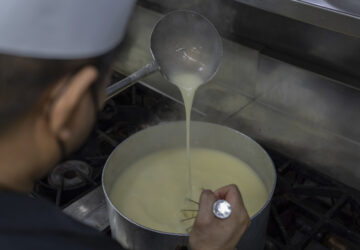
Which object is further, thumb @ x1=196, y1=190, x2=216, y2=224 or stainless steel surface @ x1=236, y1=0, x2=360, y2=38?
thumb @ x1=196, y1=190, x2=216, y2=224

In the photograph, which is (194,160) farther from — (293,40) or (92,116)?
(92,116)

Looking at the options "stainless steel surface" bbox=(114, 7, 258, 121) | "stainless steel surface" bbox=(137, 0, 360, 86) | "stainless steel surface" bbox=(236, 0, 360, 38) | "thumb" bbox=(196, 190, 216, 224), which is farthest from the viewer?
"stainless steel surface" bbox=(114, 7, 258, 121)

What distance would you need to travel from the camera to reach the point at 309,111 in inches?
52.1

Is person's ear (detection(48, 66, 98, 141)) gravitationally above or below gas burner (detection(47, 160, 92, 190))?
above

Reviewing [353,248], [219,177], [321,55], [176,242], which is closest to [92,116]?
[176,242]

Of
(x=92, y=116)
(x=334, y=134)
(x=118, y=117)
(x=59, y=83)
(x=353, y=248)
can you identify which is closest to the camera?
(x=59, y=83)

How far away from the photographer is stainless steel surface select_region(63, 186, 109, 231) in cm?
108

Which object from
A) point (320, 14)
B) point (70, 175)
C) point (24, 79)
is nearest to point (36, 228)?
point (24, 79)

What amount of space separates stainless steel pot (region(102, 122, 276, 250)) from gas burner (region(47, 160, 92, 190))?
0.44ft

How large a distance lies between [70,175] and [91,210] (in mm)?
183

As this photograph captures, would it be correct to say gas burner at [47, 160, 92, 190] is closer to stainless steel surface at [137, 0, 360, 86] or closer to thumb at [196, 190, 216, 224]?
thumb at [196, 190, 216, 224]

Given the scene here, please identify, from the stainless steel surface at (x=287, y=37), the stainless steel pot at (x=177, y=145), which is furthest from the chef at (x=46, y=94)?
the stainless steel surface at (x=287, y=37)

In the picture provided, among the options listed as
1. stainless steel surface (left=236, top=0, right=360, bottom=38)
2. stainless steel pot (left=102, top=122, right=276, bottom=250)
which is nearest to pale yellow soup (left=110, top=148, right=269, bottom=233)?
stainless steel pot (left=102, top=122, right=276, bottom=250)

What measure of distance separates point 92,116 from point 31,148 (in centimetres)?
10
